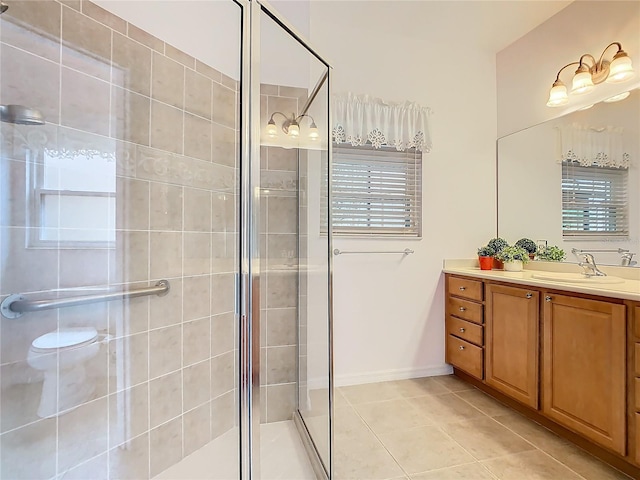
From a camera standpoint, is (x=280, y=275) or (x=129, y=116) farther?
(x=280, y=275)

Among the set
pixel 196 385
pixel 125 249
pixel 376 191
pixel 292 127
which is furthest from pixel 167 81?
pixel 376 191

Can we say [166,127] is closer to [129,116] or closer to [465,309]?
[129,116]

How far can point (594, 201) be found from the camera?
2145 millimetres

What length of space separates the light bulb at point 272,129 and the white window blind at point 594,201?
2.00 m

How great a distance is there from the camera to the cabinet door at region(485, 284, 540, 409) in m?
1.91

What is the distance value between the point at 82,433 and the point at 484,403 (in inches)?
86.3

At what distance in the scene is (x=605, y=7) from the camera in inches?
83.4

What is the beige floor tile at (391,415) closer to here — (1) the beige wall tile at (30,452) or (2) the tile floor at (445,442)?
(2) the tile floor at (445,442)

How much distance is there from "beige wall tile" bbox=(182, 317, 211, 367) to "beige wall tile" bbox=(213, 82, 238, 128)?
3.14 feet

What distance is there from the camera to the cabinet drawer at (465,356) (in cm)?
234

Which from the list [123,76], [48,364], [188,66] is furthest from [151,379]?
[188,66]

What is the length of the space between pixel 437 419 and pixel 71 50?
2469 millimetres

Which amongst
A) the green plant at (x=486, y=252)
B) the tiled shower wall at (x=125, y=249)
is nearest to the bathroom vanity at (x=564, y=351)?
the green plant at (x=486, y=252)

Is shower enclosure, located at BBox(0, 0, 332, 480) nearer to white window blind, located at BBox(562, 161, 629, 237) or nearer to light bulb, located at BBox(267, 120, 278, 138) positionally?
light bulb, located at BBox(267, 120, 278, 138)
